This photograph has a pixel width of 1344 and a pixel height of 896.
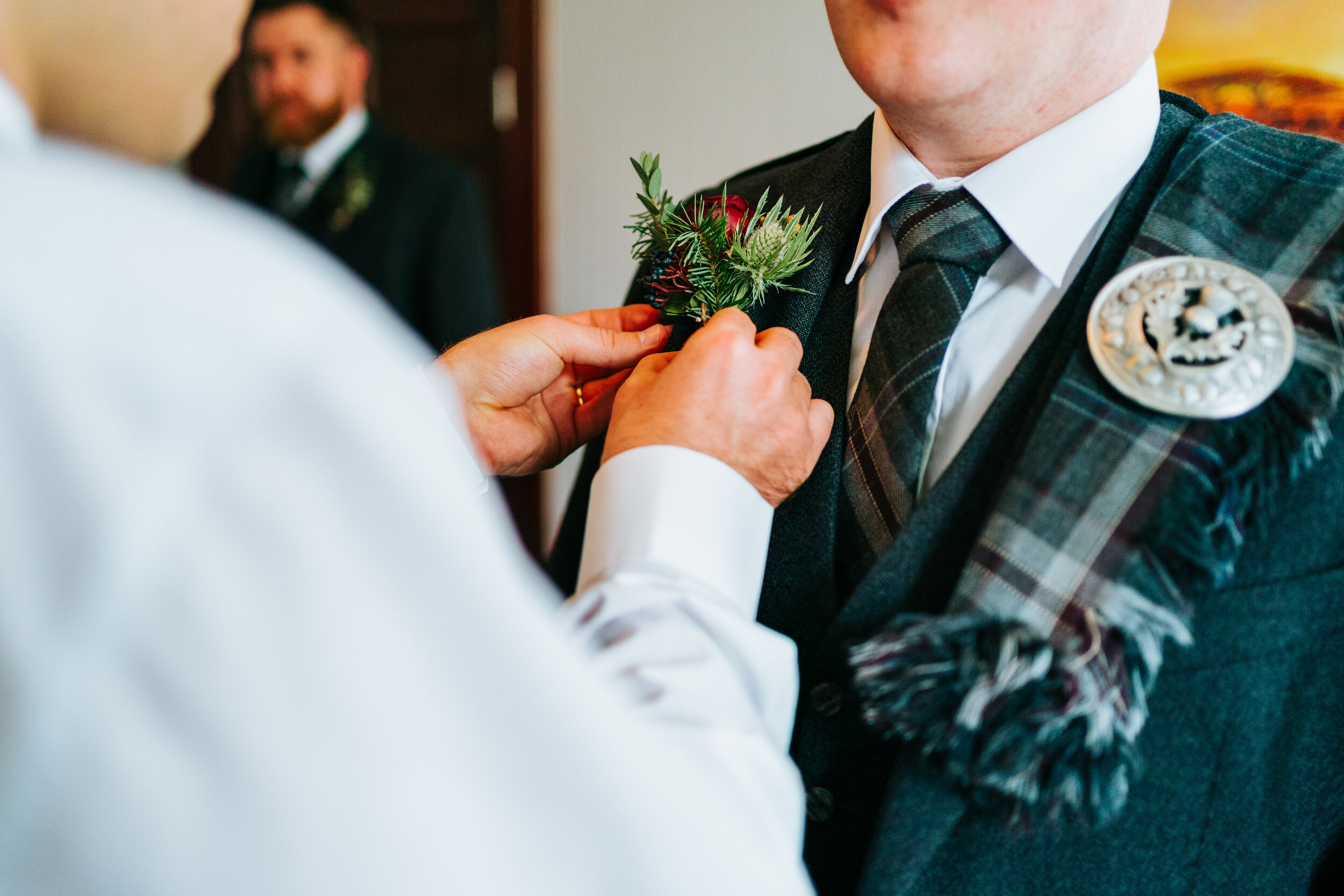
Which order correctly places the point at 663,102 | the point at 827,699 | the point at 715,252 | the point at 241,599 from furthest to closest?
1. the point at 663,102
2. the point at 715,252
3. the point at 827,699
4. the point at 241,599

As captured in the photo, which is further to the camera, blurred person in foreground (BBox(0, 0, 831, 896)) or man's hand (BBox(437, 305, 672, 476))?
man's hand (BBox(437, 305, 672, 476))

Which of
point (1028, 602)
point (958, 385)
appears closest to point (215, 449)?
point (1028, 602)

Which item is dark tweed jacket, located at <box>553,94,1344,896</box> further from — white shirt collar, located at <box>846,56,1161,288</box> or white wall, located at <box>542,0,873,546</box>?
white wall, located at <box>542,0,873,546</box>

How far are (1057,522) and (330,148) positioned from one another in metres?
2.91

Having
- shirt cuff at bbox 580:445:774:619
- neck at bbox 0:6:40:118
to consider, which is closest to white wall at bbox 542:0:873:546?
shirt cuff at bbox 580:445:774:619

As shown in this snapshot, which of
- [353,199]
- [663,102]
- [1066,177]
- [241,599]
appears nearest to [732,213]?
[1066,177]

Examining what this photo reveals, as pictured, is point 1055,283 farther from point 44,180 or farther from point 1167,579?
point 44,180

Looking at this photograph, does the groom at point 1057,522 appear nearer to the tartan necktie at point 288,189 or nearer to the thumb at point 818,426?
the thumb at point 818,426

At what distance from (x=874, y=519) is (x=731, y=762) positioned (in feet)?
1.03

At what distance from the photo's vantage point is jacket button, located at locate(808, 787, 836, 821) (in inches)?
29.0

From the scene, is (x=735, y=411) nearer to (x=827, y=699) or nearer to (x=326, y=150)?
(x=827, y=699)

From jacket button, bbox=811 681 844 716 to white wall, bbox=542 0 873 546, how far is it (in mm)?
1223

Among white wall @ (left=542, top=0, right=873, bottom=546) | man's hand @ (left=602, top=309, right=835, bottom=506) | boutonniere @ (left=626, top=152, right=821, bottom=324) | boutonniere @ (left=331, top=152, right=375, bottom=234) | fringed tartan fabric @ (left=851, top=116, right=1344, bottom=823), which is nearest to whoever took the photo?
fringed tartan fabric @ (left=851, top=116, right=1344, bottom=823)

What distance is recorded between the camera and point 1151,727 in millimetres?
656
